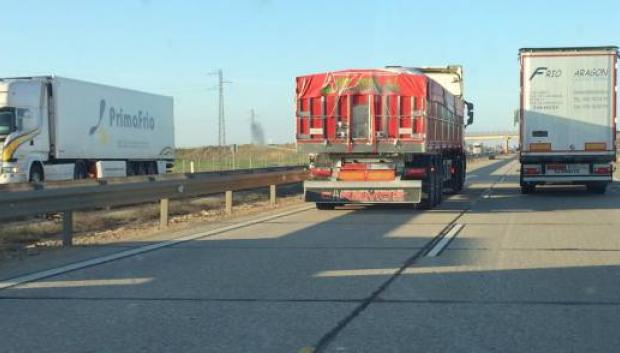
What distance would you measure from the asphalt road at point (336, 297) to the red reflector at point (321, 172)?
409 centimetres

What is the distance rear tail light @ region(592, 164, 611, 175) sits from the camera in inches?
830

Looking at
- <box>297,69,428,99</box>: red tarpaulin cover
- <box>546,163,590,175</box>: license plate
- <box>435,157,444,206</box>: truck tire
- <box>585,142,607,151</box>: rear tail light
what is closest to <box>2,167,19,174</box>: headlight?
<box>297,69,428,99</box>: red tarpaulin cover

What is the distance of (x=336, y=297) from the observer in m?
7.19

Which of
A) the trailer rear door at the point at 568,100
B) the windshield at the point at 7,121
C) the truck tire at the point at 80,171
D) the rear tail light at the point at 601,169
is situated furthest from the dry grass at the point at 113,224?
the rear tail light at the point at 601,169

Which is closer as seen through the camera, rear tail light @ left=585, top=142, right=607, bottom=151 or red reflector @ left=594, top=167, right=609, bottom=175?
rear tail light @ left=585, top=142, right=607, bottom=151

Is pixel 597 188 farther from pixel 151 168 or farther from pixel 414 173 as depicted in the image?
pixel 151 168

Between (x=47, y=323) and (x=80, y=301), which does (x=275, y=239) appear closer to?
(x=80, y=301)

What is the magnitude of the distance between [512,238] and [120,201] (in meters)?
6.58

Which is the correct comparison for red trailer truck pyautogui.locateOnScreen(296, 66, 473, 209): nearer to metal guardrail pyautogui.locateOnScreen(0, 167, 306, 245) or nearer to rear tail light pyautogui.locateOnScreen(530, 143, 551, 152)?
metal guardrail pyautogui.locateOnScreen(0, 167, 306, 245)

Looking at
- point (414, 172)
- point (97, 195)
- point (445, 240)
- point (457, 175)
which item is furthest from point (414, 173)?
point (457, 175)

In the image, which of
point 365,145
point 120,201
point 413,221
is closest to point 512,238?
point 413,221

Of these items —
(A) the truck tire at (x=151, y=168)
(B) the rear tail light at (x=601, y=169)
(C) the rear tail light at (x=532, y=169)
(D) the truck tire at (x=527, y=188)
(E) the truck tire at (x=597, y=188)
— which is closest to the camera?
(B) the rear tail light at (x=601, y=169)

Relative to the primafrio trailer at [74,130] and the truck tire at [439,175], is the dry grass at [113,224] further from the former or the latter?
the primafrio trailer at [74,130]

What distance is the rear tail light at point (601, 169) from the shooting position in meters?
21.1
